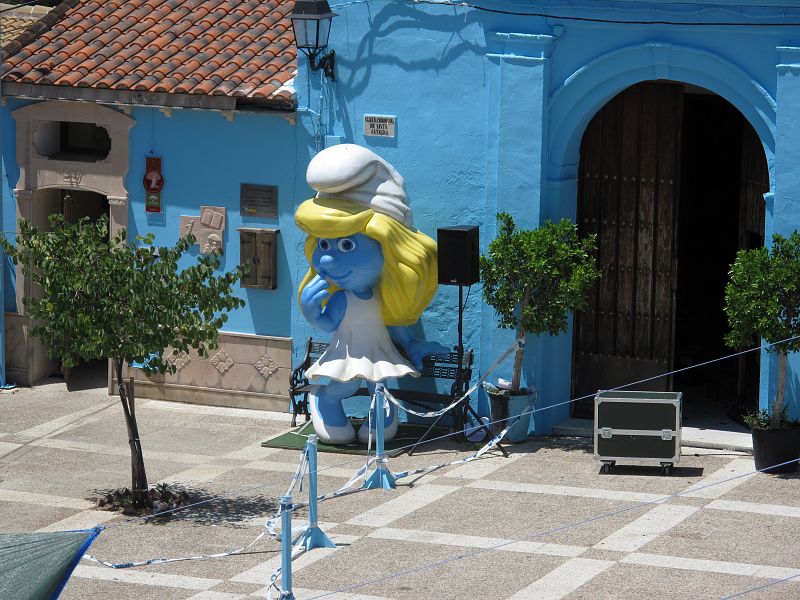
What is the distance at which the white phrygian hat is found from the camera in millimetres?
14789

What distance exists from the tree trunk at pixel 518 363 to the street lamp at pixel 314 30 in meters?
3.40

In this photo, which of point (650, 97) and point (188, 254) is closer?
point (650, 97)

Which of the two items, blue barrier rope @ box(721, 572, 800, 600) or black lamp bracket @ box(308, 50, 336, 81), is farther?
black lamp bracket @ box(308, 50, 336, 81)

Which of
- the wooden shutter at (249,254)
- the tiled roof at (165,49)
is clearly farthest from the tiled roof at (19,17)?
the wooden shutter at (249,254)

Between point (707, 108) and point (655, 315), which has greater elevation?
point (707, 108)

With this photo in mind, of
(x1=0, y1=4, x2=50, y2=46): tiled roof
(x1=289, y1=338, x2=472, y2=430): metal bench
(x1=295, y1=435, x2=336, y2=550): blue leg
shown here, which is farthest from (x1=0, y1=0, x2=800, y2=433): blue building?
(x1=295, y1=435, x2=336, y2=550): blue leg

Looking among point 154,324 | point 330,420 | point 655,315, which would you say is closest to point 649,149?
point 655,315

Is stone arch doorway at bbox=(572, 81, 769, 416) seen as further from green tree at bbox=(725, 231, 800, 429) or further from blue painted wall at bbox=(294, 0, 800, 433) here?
green tree at bbox=(725, 231, 800, 429)

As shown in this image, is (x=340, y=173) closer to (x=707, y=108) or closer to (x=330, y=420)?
(x=330, y=420)

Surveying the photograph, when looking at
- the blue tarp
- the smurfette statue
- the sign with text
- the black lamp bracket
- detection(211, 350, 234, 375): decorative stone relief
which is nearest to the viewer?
the blue tarp

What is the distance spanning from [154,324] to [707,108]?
820 cm

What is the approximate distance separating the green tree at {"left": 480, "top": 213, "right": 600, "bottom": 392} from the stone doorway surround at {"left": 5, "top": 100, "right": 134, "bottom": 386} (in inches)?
185

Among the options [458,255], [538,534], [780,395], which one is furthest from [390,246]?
[780,395]

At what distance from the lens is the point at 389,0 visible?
15688 millimetres
